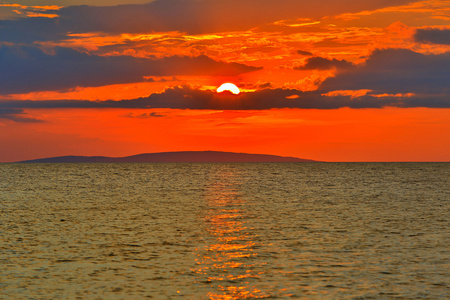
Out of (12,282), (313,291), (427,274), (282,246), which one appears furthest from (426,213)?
(12,282)

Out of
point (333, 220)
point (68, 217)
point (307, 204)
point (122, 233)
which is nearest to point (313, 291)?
point (122, 233)

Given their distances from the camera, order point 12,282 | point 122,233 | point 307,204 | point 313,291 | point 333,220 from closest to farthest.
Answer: point 313,291, point 12,282, point 122,233, point 333,220, point 307,204

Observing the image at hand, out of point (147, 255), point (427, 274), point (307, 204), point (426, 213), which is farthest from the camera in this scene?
point (307, 204)

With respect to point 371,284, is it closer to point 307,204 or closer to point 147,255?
point 147,255

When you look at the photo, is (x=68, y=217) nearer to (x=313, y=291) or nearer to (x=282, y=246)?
(x=282, y=246)

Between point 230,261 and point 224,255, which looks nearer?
point 230,261

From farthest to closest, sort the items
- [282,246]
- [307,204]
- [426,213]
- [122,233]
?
[307,204] → [426,213] → [122,233] → [282,246]

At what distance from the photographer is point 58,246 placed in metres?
34.9

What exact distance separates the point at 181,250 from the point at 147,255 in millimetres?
2540

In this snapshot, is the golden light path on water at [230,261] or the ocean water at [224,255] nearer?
the golden light path on water at [230,261]

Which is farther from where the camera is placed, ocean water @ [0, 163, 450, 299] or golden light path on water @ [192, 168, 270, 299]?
ocean water @ [0, 163, 450, 299]

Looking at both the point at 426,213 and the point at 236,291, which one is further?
the point at 426,213

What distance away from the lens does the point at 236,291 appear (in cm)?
2361

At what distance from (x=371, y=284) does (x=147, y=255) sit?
12.9 metres
